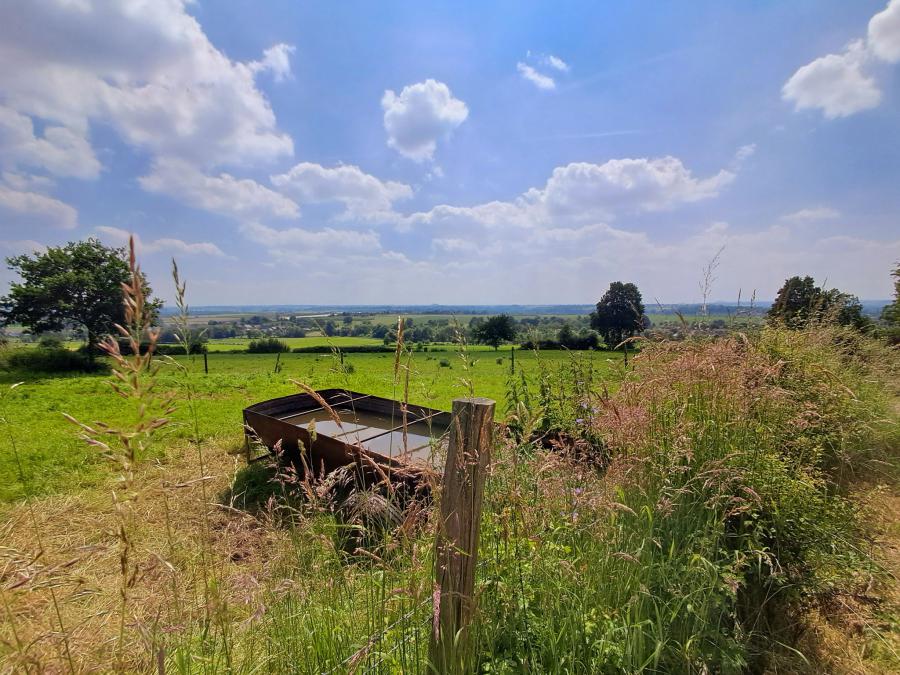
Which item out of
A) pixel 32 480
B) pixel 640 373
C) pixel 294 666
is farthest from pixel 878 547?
pixel 32 480

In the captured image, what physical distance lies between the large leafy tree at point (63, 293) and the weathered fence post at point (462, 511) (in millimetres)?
32216

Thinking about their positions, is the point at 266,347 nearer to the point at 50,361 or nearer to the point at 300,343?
the point at 300,343

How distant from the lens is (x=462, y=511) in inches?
71.2

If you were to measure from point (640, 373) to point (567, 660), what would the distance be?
2614mm

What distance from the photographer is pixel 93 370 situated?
23.5 metres

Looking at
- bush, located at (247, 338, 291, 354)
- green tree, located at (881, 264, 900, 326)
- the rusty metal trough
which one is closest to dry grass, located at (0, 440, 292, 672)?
the rusty metal trough

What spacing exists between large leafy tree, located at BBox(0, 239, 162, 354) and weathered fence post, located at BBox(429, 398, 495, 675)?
106 ft

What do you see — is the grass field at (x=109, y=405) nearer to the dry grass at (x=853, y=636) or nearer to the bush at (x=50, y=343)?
the dry grass at (x=853, y=636)

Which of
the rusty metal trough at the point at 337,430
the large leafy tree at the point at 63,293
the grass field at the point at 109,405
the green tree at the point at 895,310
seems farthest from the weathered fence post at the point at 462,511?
the large leafy tree at the point at 63,293

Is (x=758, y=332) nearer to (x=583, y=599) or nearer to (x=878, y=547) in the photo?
(x=878, y=547)

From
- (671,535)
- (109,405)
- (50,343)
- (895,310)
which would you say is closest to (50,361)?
(50,343)

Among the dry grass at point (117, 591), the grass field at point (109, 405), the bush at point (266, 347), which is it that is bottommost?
the bush at point (266, 347)

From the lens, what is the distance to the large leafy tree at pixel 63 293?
26328mm

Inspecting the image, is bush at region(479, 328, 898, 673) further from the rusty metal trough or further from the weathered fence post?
the rusty metal trough
